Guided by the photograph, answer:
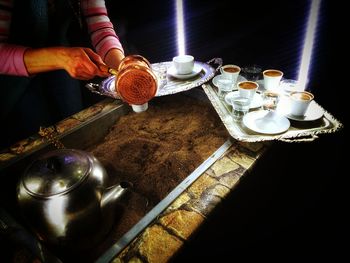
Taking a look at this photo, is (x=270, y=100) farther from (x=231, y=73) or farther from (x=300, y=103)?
(x=231, y=73)

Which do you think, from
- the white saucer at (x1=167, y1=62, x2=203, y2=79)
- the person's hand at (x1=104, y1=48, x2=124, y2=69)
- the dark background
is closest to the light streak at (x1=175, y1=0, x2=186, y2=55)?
the dark background

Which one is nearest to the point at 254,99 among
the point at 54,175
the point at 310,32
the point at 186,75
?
the point at 186,75

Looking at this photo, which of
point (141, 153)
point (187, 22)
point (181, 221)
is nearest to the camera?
point (181, 221)

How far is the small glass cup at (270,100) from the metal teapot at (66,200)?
144 cm

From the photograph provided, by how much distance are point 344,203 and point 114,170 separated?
2.56 meters

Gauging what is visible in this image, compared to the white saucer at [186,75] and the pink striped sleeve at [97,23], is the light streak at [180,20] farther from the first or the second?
the pink striped sleeve at [97,23]

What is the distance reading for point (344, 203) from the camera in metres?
2.79

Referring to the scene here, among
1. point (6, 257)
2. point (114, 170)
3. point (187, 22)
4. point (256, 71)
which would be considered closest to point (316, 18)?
point (256, 71)

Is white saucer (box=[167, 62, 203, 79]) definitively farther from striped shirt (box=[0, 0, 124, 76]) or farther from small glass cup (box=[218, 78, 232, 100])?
striped shirt (box=[0, 0, 124, 76])

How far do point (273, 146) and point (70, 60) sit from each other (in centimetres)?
165

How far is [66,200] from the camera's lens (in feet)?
4.44

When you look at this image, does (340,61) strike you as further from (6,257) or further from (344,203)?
(6,257)

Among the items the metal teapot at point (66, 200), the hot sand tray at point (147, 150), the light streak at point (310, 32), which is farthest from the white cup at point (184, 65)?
the light streak at point (310, 32)

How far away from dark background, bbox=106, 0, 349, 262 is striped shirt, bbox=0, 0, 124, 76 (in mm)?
1679
